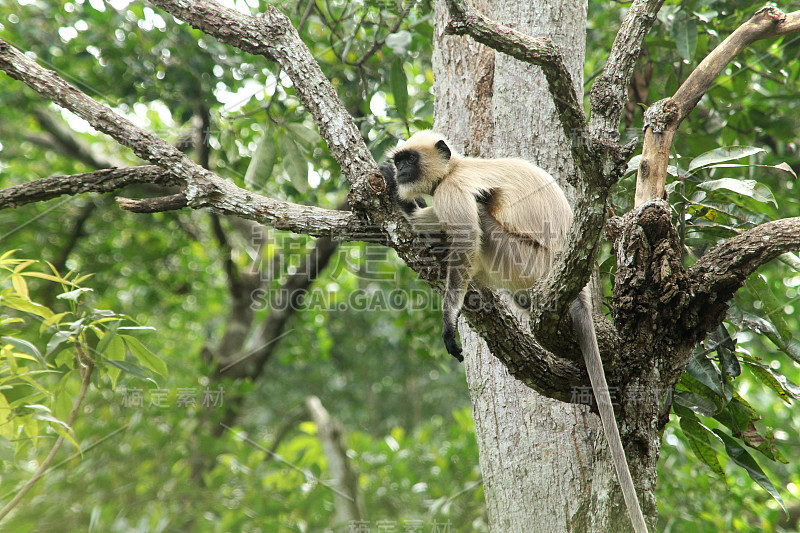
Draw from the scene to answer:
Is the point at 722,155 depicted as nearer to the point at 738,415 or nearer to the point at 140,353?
the point at 738,415

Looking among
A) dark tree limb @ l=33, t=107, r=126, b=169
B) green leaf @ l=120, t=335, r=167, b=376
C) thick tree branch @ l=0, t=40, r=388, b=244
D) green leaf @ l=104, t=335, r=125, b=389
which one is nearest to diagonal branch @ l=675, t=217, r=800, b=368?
thick tree branch @ l=0, t=40, r=388, b=244

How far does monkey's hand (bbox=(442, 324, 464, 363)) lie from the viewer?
93.6 inches

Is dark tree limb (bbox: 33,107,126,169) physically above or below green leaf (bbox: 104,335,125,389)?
below

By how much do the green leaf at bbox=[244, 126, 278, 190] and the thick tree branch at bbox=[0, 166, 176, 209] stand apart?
98 cm

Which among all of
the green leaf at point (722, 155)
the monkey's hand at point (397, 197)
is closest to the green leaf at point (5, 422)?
the monkey's hand at point (397, 197)

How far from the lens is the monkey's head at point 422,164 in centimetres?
322

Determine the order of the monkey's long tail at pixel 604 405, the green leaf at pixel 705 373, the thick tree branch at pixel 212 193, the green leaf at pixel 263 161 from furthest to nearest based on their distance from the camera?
the green leaf at pixel 263 161 < the green leaf at pixel 705 373 < the thick tree branch at pixel 212 193 < the monkey's long tail at pixel 604 405

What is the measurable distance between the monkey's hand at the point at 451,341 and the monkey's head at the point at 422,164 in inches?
39.8

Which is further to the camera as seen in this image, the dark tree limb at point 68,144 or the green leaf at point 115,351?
the dark tree limb at point 68,144

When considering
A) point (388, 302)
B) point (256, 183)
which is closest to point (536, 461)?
point (256, 183)

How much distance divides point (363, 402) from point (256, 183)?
23.1ft

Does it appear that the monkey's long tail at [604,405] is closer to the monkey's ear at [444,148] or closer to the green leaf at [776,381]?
the green leaf at [776,381]

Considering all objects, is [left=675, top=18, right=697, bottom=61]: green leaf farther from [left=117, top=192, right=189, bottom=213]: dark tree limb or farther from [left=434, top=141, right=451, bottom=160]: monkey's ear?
[left=117, top=192, right=189, bottom=213]: dark tree limb

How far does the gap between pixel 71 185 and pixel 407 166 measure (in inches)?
65.3
